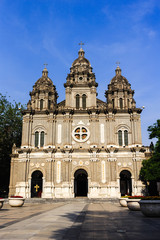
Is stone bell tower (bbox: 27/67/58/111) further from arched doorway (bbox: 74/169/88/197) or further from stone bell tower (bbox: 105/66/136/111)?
arched doorway (bbox: 74/169/88/197)

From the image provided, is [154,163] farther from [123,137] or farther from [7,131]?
[7,131]

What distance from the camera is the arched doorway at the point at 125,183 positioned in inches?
1636

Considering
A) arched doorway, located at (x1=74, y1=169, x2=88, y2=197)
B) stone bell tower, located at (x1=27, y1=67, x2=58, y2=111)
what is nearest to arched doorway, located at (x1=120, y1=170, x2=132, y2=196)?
arched doorway, located at (x1=74, y1=169, x2=88, y2=197)

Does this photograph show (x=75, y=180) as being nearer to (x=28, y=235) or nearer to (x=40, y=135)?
(x=40, y=135)

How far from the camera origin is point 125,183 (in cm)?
4334

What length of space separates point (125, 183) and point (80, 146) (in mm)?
10577

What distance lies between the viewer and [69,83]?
4481 cm

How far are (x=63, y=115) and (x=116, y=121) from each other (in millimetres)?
9471

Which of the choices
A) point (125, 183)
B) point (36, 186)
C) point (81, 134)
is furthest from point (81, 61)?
point (36, 186)

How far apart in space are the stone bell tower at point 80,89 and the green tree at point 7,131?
11.3 m

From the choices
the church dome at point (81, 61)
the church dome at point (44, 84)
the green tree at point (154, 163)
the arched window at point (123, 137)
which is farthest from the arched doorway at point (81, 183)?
the church dome at point (81, 61)

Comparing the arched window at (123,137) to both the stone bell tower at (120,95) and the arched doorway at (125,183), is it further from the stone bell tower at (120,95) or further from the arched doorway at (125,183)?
the arched doorway at (125,183)

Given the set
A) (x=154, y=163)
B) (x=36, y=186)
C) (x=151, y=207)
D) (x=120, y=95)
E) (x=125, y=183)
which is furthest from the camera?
(x=120, y=95)

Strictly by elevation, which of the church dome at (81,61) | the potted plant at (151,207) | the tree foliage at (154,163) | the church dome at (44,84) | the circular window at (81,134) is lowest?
the potted plant at (151,207)
